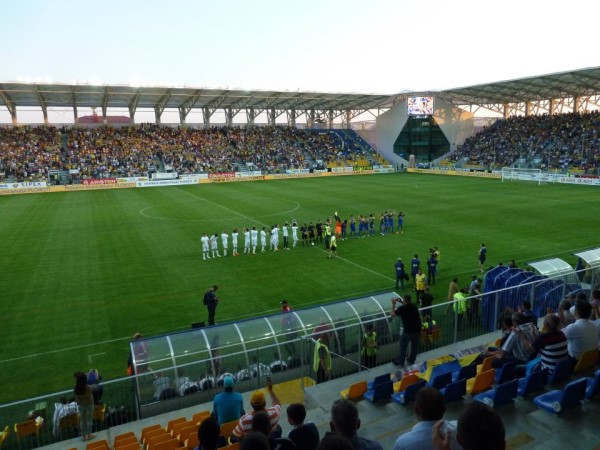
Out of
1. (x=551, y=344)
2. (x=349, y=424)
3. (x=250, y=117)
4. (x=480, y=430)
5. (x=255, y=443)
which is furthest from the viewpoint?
(x=250, y=117)

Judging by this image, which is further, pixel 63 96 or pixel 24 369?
pixel 63 96

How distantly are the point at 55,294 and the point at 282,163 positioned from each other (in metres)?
54.5

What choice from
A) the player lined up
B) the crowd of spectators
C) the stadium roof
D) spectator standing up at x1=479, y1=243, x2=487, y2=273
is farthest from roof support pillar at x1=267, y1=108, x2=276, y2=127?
spectator standing up at x1=479, y1=243, x2=487, y2=273

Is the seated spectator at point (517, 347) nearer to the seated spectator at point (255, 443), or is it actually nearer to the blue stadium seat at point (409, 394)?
the blue stadium seat at point (409, 394)

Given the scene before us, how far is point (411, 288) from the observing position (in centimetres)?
1742

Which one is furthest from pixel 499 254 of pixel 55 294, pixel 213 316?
pixel 55 294

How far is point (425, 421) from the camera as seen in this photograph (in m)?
3.67

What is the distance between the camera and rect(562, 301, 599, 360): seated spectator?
266 inches

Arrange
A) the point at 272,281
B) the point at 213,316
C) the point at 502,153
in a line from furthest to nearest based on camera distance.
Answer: the point at 502,153, the point at 272,281, the point at 213,316

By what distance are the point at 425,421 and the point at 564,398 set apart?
3.45m

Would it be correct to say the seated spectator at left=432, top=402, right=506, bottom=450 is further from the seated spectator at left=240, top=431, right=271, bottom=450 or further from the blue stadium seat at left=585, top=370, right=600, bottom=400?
the blue stadium seat at left=585, top=370, right=600, bottom=400

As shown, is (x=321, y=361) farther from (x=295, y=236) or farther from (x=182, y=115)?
(x=182, y=115)

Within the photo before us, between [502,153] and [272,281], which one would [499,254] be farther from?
[502,153]

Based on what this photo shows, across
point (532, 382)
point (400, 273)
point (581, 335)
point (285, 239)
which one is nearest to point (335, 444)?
point (532, 382)
